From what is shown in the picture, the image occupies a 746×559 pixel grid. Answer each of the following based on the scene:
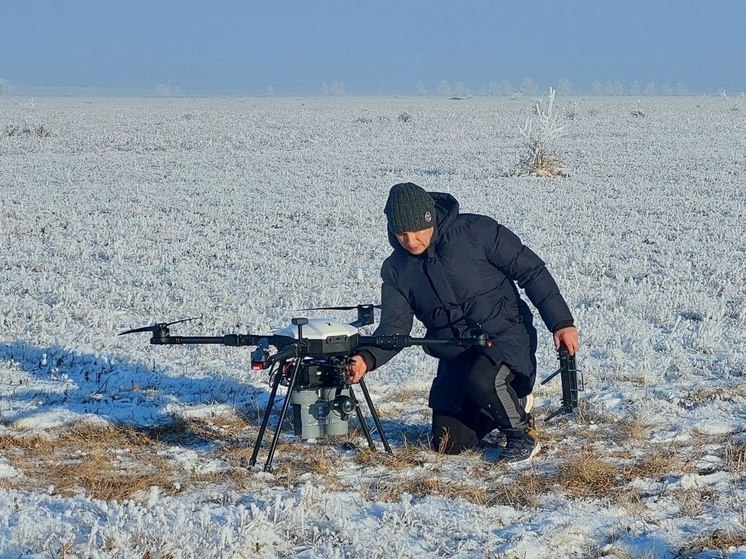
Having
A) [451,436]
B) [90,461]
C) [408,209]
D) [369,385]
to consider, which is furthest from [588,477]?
[90,461]

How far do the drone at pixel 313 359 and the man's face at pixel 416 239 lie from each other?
39cm

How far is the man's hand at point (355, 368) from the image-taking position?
4.77 metres

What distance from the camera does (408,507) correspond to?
4203 millimetres

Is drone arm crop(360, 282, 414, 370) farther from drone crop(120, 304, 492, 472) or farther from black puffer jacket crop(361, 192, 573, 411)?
drone crop(120, 304, 492, 472)

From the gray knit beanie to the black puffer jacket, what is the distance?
0.57 feet

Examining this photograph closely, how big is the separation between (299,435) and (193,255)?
7568mm

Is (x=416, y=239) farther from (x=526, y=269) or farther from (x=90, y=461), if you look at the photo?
(x=90, y=461)

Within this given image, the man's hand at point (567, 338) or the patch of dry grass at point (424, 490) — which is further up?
the man's hand at point (567, 338)

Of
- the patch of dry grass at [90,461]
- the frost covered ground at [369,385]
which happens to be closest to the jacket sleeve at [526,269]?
the frost covered ground at [369,385]

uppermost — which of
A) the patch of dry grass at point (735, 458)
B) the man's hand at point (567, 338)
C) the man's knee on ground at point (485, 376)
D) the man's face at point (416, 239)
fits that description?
the man's face at point (416, 239)

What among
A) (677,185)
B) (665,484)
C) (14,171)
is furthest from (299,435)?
(14,171)

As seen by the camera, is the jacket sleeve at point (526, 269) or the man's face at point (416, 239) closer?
the man's face at point (416, 239)

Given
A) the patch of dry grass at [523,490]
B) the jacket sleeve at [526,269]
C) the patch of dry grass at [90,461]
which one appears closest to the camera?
the patch of dry grass at [523,490]

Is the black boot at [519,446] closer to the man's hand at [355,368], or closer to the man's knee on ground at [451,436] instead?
the man's knee on ground at [451,436]
